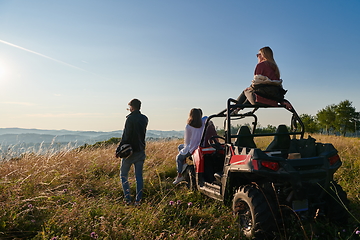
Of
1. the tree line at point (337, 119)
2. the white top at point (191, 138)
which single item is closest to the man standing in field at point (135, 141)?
the white top at point (191, 138)

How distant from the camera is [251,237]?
138 inches

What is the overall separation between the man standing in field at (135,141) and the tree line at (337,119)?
5285 centimetres

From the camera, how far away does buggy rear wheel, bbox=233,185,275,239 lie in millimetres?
3402

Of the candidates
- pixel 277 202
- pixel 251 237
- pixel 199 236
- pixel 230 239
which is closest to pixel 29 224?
pixel 199 236

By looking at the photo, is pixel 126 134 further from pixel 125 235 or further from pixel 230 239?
pixel 230 239

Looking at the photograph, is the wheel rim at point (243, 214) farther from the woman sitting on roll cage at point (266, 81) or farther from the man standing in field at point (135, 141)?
the man standing in field at point (135, 141)

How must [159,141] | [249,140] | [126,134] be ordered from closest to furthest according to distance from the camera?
[249,140], [126,134], [159,141]

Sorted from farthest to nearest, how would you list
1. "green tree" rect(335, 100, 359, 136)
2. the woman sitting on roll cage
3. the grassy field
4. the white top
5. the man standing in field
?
"green tree" rect(335, 100, 359, 136), the white top, the man standing in field, the woman sitting on roll cage, the grassy field

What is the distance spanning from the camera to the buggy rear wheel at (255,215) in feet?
11.2

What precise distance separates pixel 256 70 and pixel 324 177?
1844mm

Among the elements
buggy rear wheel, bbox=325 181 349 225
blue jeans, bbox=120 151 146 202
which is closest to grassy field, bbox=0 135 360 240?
buggy rear wheel, bbox=325 181 349 225

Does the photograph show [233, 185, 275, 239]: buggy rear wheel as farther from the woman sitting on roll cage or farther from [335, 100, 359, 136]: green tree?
[335, 100, 359, 136]: green tree

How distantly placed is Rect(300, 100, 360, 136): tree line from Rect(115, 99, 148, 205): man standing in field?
173ft

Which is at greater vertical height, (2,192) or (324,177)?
(324,177)
